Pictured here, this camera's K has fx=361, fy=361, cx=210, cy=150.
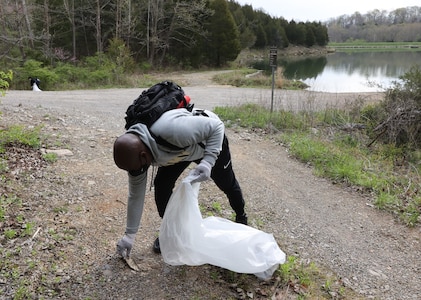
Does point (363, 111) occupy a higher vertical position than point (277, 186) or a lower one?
higher

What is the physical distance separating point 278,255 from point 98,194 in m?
1.95

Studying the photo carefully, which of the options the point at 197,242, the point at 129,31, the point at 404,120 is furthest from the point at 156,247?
the point at 129,31

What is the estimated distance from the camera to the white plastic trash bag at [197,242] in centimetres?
221

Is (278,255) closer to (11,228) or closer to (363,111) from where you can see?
(11,228)

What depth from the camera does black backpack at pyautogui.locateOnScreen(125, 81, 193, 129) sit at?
1.95m

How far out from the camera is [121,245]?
243cm

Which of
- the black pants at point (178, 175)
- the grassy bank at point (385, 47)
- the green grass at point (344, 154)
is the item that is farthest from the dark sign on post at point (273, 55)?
the grassy bank at point (385, 47)

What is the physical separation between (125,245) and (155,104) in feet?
3.36

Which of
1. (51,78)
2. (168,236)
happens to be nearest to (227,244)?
(168,236)

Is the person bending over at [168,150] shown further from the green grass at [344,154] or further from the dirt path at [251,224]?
the green grass at [344,154]

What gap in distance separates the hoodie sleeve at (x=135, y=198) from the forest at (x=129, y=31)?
14747 mm

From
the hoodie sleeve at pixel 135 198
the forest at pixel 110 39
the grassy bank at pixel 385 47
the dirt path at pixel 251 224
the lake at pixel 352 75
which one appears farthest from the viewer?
the grassy bank at pixel 385 47

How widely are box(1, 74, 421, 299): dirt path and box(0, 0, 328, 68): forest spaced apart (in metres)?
13.1

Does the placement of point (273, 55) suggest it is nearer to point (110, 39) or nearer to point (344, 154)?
point (344, 154)
